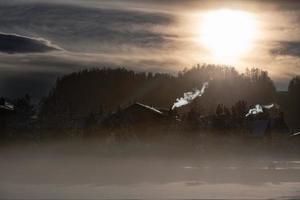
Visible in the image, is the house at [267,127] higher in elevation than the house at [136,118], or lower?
higher

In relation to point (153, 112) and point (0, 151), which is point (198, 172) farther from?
point (153, 112)

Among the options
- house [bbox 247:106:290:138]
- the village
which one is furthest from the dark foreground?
house [bbox 247:106:290:138]

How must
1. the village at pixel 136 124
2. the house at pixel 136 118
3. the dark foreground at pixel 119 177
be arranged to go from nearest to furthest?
the dark foreground at pixel 119 177 → the village at pixel 136 124 → the house at pixel 136 118

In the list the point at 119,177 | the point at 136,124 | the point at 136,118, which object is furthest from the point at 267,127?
the point at 119,177

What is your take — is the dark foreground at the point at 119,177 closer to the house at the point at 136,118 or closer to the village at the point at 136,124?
the village at the point at 136,124

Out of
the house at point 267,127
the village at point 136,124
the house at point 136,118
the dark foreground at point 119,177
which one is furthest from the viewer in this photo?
the house at point 267,127

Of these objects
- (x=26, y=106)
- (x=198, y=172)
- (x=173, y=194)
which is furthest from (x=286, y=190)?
(x=26, y=106)

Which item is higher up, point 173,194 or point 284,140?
point 284,140

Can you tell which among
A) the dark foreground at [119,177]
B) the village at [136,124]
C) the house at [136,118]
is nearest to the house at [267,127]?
the village at [136,124]

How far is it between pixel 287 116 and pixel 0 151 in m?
94.3

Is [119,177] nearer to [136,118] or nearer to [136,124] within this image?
[136,124]

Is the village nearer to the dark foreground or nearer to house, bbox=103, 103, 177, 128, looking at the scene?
house, bbox=103, 103, 177, 128

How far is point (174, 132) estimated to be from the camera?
67938mm

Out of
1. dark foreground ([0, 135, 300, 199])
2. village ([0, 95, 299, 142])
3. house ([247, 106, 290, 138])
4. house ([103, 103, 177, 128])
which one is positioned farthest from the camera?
house ([247, 106, 290, 138])
